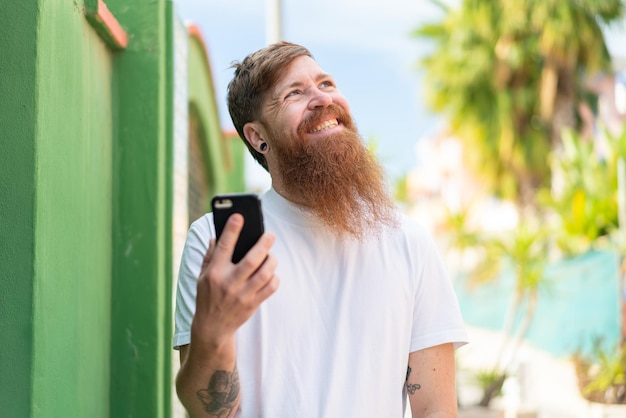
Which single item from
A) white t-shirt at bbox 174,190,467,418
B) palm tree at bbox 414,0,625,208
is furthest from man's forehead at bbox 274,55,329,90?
palm tree at bbox 414,0,625,208

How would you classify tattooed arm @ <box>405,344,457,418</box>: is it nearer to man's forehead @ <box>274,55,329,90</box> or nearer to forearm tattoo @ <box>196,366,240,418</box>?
forearm tattoo @ <box>196,366,240,418</box>

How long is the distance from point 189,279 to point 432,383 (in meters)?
0.76

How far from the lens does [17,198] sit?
7.59 feet

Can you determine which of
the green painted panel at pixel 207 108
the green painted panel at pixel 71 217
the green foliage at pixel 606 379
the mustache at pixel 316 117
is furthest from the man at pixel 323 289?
the green foliage at pixel 606 379

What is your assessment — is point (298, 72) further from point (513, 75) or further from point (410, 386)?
point (513, 75)

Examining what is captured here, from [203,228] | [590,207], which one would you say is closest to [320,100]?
[203,228]

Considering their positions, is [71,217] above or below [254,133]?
below

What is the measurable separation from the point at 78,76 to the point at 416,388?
1.46 m

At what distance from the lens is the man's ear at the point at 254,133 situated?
9.25ft

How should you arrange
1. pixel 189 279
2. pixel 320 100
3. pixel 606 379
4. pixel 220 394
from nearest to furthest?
pixel 220 394 < pixel 189 279 < pixel 320 100 < pixel 606 379

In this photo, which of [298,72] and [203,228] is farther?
[298,72]

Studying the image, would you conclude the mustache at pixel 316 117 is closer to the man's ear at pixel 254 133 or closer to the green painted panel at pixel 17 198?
the man's ear at pixel 254 133

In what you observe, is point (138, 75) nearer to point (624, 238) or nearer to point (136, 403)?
point (136, 403)

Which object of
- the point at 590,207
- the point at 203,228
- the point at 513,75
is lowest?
the point at 203,228
